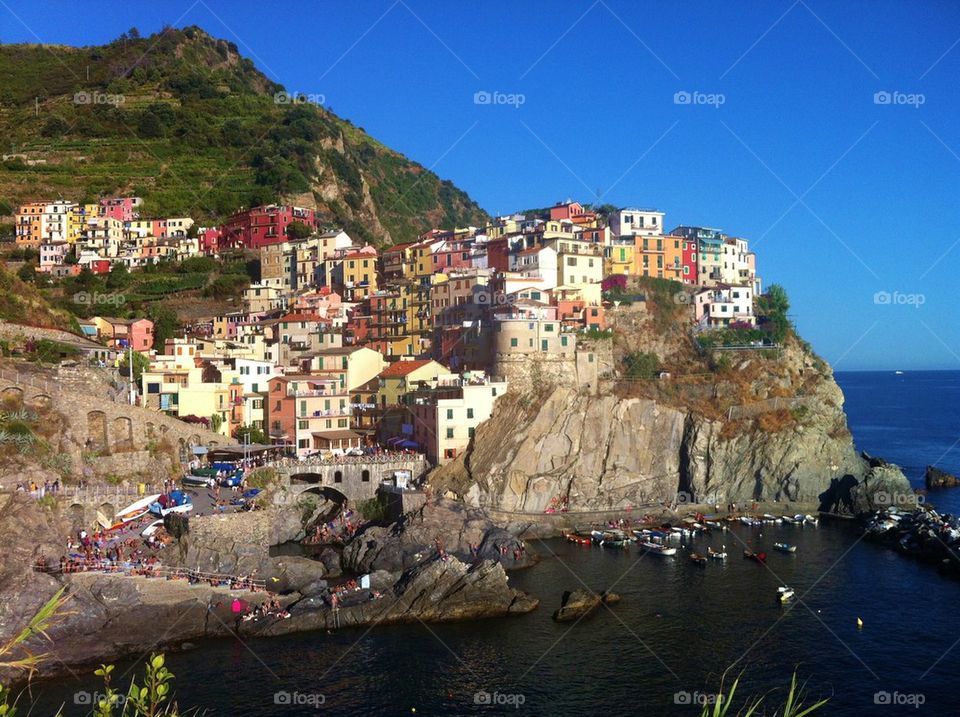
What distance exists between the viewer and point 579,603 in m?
34.0

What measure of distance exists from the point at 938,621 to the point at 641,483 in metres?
20.7

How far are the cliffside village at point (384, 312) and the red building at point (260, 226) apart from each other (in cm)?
17

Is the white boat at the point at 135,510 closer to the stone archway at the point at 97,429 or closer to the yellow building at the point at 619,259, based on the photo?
the stone archway at the point at 97,429

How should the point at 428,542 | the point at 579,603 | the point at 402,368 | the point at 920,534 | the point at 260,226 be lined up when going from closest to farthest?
1. the point at 579,603
2. the point at 428,542
3. the point at 920,534
4. the point at 402,368
5. the point at 260,226

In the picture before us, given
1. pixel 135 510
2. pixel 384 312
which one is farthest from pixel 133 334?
pixel 135 510

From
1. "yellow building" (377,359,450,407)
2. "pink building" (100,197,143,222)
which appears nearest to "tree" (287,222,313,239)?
"pink building" (100,197,143,222)

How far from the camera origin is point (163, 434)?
45.4 metres

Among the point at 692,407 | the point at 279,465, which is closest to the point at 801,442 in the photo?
the point at 692,407

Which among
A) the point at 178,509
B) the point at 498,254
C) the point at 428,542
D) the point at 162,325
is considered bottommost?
the point at 428,542

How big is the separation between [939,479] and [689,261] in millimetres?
25511

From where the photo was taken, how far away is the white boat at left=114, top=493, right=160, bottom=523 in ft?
128

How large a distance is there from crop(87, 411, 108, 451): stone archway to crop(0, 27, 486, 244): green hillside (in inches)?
2099

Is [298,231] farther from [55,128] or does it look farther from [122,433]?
[55,128]

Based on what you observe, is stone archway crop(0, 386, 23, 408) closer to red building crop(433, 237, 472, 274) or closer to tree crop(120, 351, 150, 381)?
tree crop(120, 351, 150, 381)
